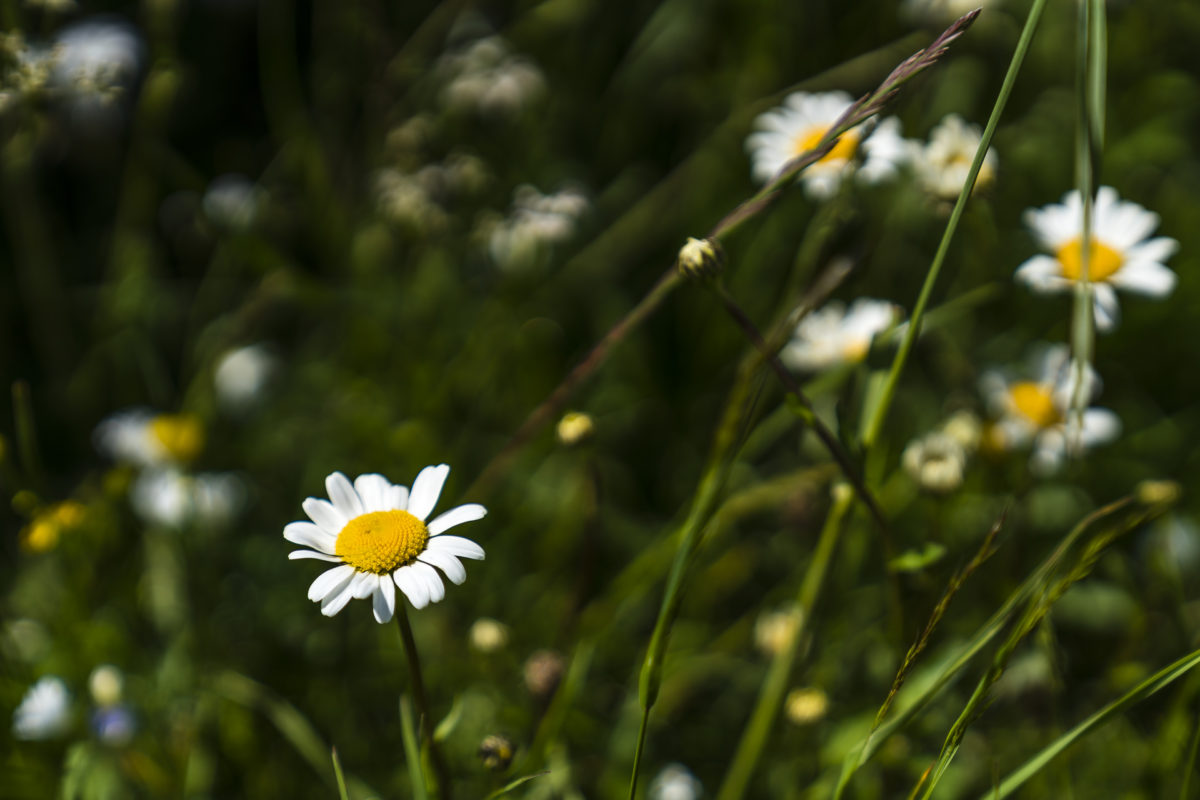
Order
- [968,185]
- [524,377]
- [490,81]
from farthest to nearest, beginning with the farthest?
[490,81] → [524,377] → [968,185]

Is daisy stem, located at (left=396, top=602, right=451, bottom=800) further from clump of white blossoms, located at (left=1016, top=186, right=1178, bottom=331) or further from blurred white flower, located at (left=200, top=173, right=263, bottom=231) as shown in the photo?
blurred white flower, located at (left=200, top=173, right=263, bottom=231)

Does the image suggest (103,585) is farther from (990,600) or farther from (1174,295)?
(1174,295)

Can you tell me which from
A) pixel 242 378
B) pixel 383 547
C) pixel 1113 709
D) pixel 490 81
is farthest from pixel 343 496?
pixel 490 81

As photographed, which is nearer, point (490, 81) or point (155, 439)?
point (155, 439)

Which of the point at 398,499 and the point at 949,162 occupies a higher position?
the point at 949,162

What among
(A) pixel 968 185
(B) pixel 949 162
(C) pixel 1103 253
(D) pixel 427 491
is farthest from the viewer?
(B) pixel 949 162

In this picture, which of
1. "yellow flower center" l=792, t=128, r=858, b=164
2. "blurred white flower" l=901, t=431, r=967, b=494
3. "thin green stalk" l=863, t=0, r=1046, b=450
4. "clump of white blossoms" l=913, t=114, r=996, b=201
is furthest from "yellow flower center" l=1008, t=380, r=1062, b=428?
"thin green stalk" l=863, t=0, r=1046, b=450

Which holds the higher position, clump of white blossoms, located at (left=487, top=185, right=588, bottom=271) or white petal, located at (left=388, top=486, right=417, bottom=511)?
clump of white blossoms, located at (left=487, top=185, right=588, bottom=271)

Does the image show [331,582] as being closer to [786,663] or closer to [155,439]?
[786,663]
